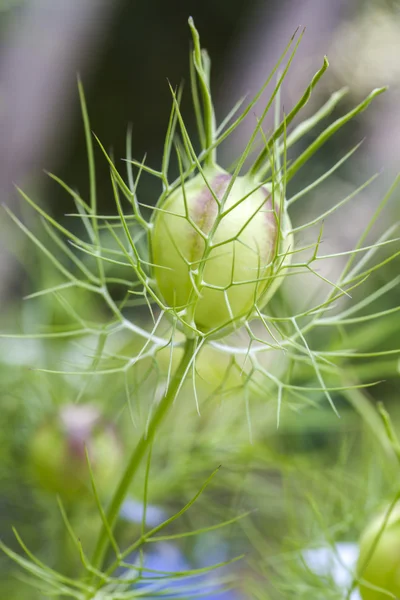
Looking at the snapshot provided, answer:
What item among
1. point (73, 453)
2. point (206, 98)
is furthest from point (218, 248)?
point (73, 453)

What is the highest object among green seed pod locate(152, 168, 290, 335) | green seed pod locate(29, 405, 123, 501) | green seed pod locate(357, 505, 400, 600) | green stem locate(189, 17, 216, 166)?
green stem locate(189, 17, 216, 166)

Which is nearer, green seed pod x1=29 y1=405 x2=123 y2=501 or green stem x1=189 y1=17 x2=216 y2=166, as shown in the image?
green stem x1=189 y1=17 x2=216 y2=166

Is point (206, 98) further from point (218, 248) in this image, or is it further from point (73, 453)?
point (73, 453)

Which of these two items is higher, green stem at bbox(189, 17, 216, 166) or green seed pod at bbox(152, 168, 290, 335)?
green stem at bbox(189, 17, 216, 166)

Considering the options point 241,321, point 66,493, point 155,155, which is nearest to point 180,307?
point 241,321

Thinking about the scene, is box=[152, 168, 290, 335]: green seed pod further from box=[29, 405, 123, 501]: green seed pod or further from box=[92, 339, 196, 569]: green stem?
box=[29, 405, 123, 501]: green seed pod

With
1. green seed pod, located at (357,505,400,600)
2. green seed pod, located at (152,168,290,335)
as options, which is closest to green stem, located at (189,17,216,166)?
green seed pod, located at (152,168,290,335)
